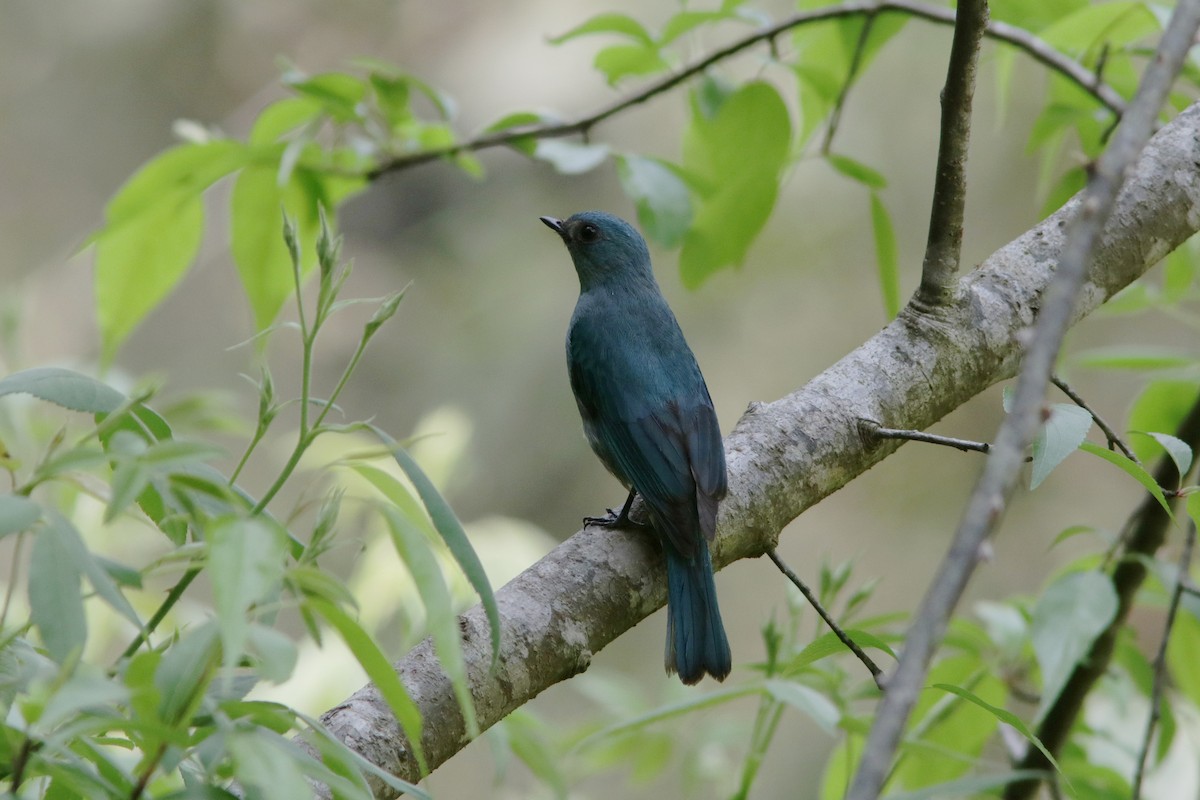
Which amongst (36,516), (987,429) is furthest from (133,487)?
(987,429)

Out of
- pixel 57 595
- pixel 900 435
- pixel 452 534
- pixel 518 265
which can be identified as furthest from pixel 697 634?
pixel 518 265

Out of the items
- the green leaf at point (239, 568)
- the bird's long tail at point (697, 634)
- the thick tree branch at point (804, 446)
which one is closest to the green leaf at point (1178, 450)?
the thick tree branch at point (804, 446)

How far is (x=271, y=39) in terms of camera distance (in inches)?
352

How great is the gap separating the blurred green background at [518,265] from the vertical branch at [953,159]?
333 cm

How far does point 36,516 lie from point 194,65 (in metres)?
9.14

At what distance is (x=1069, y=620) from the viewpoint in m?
1.55

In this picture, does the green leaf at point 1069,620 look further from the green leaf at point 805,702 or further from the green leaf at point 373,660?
the green leaf at point 373,660

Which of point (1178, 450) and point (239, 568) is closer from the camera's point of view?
point (239, 568)

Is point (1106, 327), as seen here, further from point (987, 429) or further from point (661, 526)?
point (661, 526)

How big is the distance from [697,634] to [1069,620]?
3.53 ft

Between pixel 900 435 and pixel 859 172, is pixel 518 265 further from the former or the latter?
pixel 900 435

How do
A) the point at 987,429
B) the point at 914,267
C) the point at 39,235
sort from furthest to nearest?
1. the point at 39,235
2. the point at 914,267
3. the point at 987,429

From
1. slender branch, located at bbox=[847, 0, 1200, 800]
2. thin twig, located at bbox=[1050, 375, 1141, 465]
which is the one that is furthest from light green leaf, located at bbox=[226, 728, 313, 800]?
thin twig, located at bbox=[1050, 375, 1141, 465]

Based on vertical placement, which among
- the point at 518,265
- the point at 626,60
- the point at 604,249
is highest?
the point at 518,265
